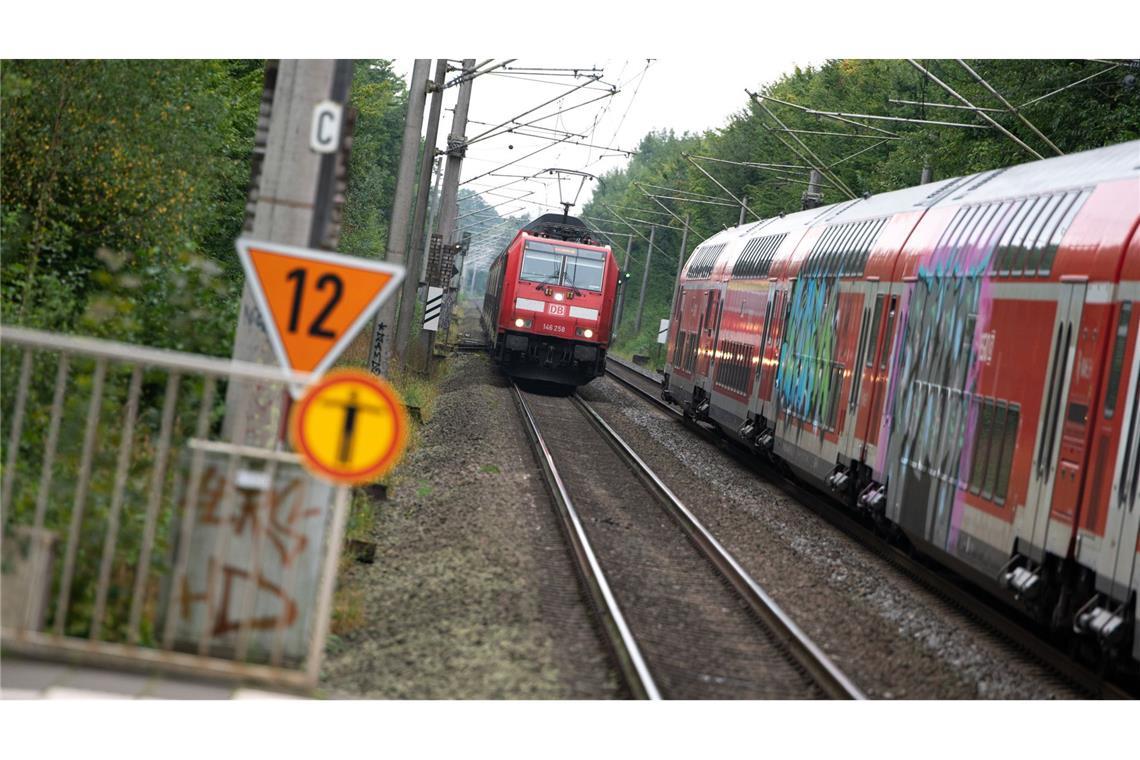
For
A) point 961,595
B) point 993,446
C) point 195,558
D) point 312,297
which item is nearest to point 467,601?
point 195,558

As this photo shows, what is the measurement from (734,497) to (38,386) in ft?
31.8

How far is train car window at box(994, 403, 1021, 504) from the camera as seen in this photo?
10.5 metres

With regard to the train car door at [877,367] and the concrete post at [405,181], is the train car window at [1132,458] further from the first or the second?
the concrete post at [405,181]

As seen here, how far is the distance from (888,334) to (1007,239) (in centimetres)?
287

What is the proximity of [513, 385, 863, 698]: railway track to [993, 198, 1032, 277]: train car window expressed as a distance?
341cm

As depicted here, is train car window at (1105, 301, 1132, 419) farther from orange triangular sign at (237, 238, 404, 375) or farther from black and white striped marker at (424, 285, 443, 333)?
black and white striped marker at (424, 285, 443, 333)

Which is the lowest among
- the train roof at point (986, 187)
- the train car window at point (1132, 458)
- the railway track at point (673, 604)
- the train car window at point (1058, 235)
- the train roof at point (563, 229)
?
the railway track at point (673, 604)

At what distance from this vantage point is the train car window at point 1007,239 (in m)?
11.5

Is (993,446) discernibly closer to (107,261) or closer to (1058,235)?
(1058,235)

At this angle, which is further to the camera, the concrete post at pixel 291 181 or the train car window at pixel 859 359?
the train car window at pixel 859 359

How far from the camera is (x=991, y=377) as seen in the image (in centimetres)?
1127

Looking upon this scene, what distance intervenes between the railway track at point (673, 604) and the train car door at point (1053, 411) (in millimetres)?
1959

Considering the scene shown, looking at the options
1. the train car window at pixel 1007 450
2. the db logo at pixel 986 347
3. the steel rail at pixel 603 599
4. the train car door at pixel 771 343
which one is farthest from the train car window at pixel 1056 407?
the train car door at pixel 771 343

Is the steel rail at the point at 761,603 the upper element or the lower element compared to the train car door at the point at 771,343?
lower
